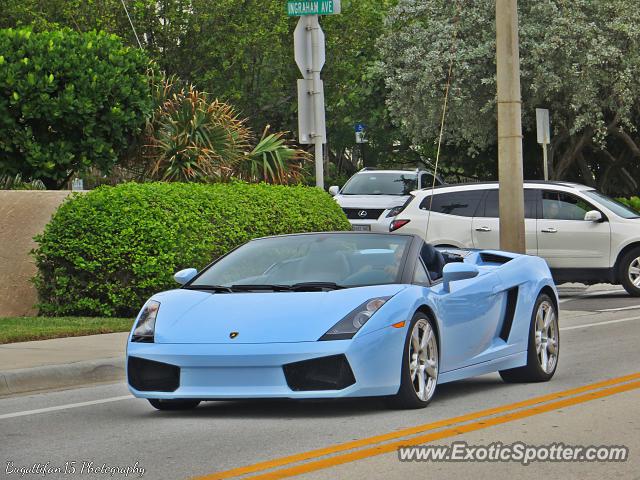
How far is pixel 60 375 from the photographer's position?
12141mm

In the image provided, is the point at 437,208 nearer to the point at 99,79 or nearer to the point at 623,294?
the point at 623,294

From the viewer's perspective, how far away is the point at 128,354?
9500mm

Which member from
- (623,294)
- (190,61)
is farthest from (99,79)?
(190,61)

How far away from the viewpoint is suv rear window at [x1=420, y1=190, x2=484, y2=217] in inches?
920

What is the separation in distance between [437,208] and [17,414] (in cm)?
1413

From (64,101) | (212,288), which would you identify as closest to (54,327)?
(64,101)

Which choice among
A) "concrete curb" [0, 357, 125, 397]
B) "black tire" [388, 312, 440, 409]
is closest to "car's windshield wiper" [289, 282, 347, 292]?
"black tire" [388, 312, 440, 409]

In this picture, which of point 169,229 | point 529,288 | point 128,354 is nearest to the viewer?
point 128,354

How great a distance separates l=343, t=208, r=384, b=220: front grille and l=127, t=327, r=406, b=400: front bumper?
18.4 meters

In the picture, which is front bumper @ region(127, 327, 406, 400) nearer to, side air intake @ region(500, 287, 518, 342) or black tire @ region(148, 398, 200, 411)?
black tire @ region(148, 398, 200, 411)

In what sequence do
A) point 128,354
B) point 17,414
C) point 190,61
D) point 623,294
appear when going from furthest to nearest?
1. point 190,61
2. point 623,294
3. point 17,414
4. point 128,354

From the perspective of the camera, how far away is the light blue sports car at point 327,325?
904cm

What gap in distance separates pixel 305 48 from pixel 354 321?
1047cm

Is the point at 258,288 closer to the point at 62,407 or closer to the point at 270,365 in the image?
the point at 270,365
